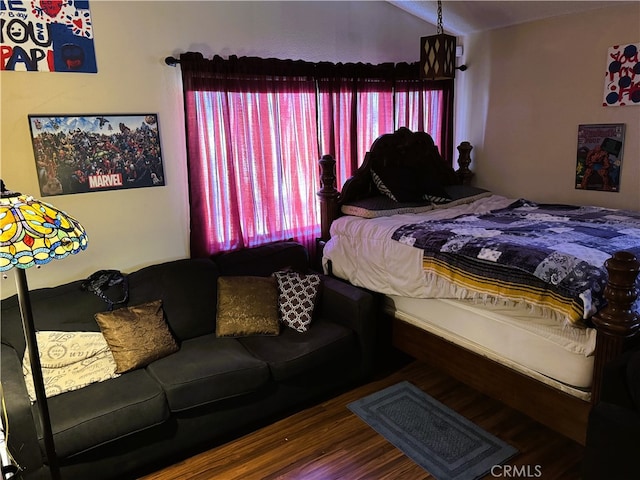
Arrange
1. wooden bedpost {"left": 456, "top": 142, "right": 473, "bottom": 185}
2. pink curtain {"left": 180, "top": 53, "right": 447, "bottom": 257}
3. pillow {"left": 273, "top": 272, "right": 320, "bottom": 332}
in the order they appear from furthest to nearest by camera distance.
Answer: wooden bedpost {"left": 456, "top": 142, "right": 473, "bottom": 185}, pink curtain {"left": 180, "top": 53, "right": 447, "bottom": 257}, pillow {"left": 273, "top": 272, "right": 320, "bottom": 332}

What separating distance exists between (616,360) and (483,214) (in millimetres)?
1634

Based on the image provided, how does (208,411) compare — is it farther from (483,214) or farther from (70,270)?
(483,214)

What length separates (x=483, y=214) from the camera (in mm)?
3406

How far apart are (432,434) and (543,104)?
2.77m

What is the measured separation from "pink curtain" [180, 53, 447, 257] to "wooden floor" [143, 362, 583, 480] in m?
1.29

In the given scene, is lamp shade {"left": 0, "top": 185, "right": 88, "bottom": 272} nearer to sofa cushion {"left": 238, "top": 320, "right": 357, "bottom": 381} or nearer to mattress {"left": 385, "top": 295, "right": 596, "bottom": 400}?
sofa cushion {"left": 238, "top": 320, "right": 357, "bottom": 381}

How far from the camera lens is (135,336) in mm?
2559

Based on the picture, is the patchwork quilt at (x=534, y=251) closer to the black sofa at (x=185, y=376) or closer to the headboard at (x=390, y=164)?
the black sofa at (x=185, y=376)

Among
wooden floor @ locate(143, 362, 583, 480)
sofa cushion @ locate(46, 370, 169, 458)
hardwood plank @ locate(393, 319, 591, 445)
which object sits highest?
sofa cushion @ locate(46, 370, 169, 458)

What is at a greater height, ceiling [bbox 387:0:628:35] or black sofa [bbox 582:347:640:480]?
ceiling [bbox 387:0:628:35]

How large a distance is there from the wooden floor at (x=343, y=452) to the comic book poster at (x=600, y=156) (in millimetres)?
1915

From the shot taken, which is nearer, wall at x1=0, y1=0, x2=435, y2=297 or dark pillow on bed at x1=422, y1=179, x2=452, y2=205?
wall at x1=0, y1=0, x2=435, y2=297

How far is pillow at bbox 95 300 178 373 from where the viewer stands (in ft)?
8.20

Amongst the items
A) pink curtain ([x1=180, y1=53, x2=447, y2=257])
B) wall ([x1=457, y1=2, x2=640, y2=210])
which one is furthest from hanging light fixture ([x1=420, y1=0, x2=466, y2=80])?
wall ([x1=457, y1=2, x2=640, y2=210])
